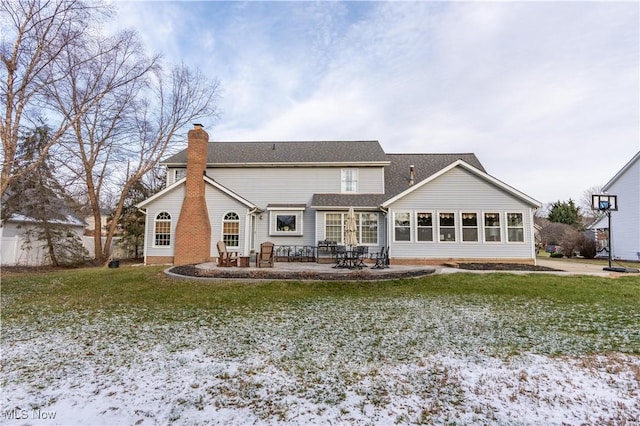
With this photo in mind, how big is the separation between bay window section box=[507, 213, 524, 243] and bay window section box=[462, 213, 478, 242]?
1494 millimetres

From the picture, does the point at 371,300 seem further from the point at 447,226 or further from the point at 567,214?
the point at 567,214

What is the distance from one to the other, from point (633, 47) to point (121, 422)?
17629mm

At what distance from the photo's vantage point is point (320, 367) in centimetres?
400

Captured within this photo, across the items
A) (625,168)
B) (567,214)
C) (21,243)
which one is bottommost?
(21,243)

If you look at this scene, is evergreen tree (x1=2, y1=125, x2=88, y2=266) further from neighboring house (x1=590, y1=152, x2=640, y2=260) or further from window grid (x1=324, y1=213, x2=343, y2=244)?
neighboring house (x1=590, y1=152, x2=640, y2=260)

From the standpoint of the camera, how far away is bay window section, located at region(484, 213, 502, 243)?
14.8 metres

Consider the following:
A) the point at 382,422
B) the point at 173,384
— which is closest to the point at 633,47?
the point at 382,422

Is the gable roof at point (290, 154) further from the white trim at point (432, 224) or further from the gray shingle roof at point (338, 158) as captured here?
the white trim at point (432, 224)

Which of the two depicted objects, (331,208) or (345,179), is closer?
(331,208)

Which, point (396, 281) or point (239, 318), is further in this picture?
point (396, 281)

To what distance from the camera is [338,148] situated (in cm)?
1981

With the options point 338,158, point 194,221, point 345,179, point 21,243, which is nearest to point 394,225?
point 345,179

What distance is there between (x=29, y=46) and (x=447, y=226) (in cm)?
1848

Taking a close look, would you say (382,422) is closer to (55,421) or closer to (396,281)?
(55,421)
